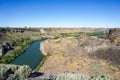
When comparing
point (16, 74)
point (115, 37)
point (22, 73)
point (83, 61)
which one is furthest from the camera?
point (115, 37)

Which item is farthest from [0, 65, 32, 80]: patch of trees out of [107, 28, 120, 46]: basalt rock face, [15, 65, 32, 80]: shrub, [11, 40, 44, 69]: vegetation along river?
[11, 40, 44, 69]: vegetation along river

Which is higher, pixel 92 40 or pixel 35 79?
pixel 92 40

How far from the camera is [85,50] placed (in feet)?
134

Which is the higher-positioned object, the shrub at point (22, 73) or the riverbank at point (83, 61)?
the shrub at point (22, 73)

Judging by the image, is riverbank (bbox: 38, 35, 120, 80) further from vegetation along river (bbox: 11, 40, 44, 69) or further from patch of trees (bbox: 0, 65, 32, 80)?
patch of trees (bbox: 0, 65, 32, 80)

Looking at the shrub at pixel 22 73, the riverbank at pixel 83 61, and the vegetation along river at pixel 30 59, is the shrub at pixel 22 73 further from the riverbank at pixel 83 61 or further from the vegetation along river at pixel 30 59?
the vegetation along river at pixel 30 59

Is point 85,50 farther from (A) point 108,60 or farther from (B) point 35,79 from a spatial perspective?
(B) point 35,79

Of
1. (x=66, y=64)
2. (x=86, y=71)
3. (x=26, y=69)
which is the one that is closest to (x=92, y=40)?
(x=66, y=64)

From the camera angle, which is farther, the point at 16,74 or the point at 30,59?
the point at 30,59

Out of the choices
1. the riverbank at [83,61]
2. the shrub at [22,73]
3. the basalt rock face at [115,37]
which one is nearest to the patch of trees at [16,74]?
the shrub at [22,73]

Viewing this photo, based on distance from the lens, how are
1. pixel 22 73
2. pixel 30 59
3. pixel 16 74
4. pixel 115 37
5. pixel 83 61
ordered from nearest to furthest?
pixel 16 74, pixel 22 73, pixel 83 61, pixel 115 37, pixel 30 59

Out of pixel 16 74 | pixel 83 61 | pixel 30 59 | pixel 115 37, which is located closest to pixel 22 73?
pixel 16 74

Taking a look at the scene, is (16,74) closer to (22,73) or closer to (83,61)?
(22,73)

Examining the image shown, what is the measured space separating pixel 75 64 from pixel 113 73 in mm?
6415
